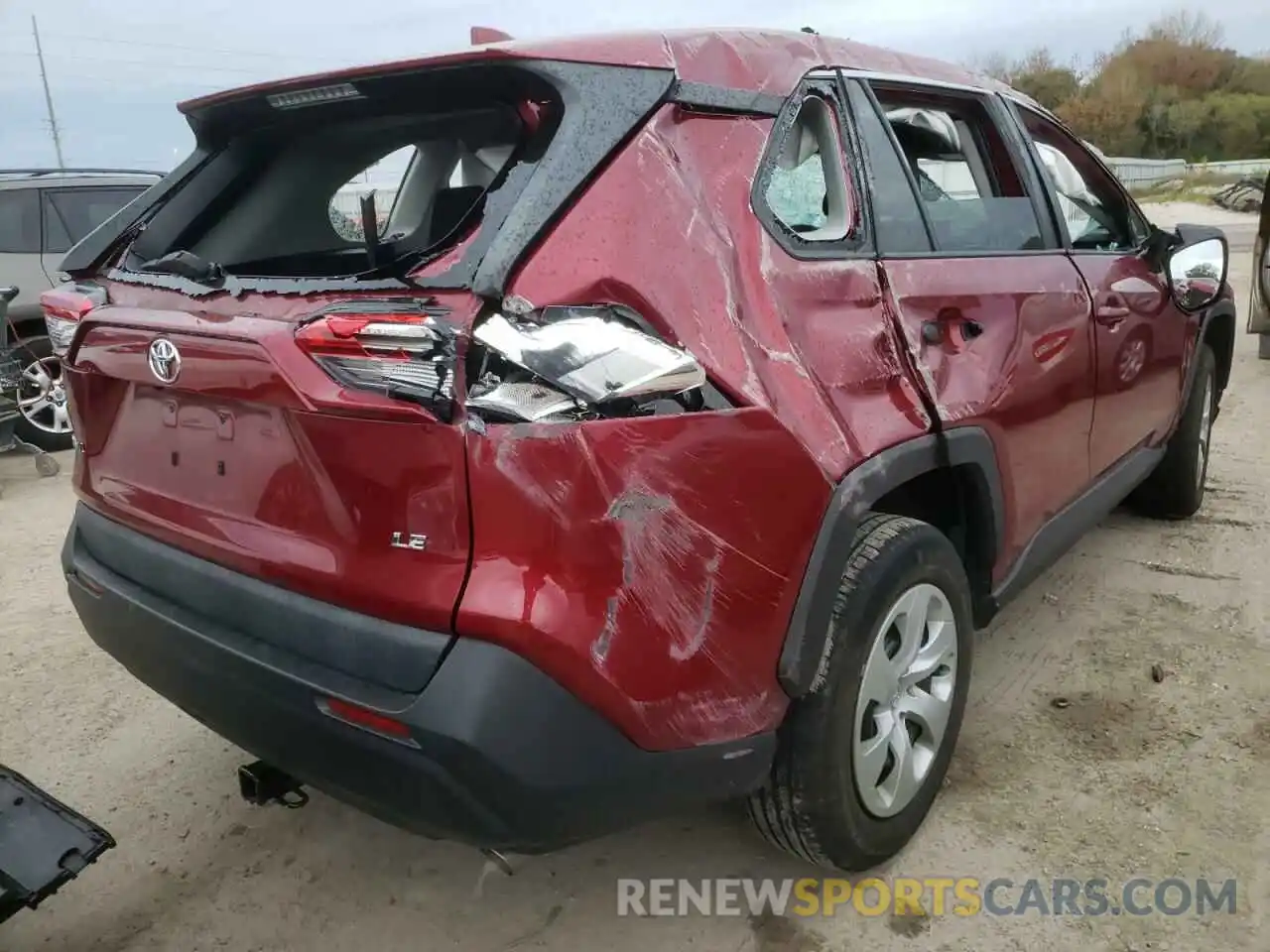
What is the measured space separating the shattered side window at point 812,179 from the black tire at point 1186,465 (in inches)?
105

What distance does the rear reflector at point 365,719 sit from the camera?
1601 millimetres

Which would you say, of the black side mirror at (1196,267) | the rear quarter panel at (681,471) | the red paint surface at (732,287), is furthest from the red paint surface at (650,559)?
the black side mirror at (1196,267)

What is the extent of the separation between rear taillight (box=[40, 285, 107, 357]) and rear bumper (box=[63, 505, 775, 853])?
62 centimetres

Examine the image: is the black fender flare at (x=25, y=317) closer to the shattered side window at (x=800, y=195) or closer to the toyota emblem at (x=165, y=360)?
the toyota emblem at (x=165, y=360)

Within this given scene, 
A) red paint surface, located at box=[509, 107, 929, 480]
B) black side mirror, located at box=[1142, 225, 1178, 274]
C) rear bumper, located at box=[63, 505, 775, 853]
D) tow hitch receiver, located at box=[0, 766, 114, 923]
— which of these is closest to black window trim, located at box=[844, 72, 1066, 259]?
red paint surface, located at box=[509, 107, 929, 480]

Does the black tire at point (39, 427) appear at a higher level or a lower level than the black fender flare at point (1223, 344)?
lower

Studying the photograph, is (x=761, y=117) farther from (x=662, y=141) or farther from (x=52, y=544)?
(x=52, y=544)

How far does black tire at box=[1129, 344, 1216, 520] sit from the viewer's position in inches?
168

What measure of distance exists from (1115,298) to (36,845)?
329 cm

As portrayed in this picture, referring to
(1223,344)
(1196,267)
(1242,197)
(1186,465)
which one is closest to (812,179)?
(1196,267)

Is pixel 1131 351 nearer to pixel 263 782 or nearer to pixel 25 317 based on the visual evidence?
pixel 263 782

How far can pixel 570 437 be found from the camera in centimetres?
156

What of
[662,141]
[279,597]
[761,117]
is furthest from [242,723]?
[761,117]

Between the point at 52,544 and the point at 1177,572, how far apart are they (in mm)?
5197
